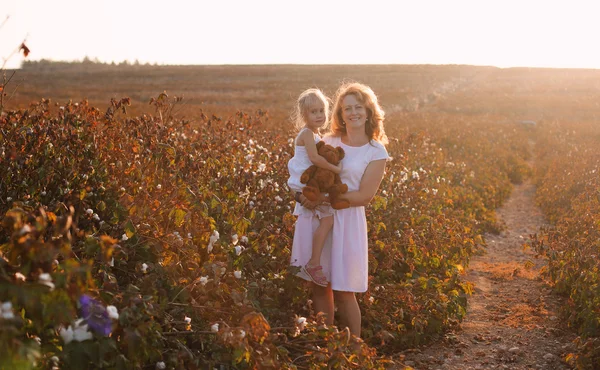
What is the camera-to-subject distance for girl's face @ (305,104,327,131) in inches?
182

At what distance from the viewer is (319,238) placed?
15.0ft

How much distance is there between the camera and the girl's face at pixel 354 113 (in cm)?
471

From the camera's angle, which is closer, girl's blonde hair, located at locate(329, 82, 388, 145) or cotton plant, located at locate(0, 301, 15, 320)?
cotton plant, located at locate(0, 301, 15, 320)

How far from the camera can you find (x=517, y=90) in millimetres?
66062

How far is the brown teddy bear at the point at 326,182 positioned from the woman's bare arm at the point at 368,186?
2.5 inches

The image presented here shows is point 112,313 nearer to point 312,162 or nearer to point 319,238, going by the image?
point 319,238

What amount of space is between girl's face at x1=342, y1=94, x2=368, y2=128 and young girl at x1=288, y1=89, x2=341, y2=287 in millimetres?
177

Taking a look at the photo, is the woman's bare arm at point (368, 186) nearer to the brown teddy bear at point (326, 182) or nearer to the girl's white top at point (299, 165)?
the brown teddy bear at point (326, 182)

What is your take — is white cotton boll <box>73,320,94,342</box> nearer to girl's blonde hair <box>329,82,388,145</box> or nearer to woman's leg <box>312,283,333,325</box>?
woman's leg <box>312,283,333,325</box>

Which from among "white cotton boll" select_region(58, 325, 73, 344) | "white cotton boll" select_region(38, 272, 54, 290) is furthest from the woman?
"white cotton boll" select_region(38, 272, 54, 290)

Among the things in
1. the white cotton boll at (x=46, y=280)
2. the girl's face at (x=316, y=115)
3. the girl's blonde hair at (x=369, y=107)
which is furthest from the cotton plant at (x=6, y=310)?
the girl's blonde hair at (x=369, y=107)

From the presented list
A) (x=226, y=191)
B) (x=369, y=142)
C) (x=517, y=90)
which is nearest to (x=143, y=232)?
(x=226, y=191)

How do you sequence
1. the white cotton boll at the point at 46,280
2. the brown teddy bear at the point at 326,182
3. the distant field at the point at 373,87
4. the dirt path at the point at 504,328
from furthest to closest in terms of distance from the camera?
the distant field at the point at 373,87 < the dirt path at the point at 504,328 < the brown teddy bear at the point at 326,182 < the white cotton boll at the point at 46,280

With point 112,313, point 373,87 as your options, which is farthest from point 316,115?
point 373,87
